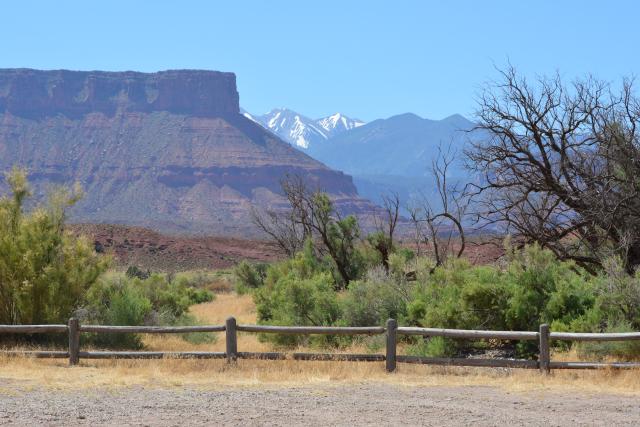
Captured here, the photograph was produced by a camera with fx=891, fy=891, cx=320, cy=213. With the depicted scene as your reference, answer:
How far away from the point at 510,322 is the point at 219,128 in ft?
612

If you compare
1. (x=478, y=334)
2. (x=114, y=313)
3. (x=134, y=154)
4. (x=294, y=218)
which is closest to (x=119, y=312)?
(x=114, y=313)

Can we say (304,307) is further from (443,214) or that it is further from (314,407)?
(314,407)

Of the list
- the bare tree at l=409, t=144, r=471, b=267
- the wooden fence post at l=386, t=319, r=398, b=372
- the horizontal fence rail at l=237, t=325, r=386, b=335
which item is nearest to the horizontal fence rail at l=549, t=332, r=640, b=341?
the wooden fence post at l=386, t=319, r=398, b=372

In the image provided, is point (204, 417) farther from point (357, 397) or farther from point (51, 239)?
point (51, 239)

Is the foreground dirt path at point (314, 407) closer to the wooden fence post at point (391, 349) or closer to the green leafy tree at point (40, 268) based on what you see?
the wooden fence post at point (391, 349)

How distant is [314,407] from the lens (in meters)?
10.4

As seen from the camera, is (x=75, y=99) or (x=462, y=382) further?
(x=75, y=99)

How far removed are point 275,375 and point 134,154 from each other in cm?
17039

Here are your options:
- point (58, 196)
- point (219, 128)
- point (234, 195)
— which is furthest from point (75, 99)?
point (58, 196)

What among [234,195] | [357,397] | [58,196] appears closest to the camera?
[357,397]

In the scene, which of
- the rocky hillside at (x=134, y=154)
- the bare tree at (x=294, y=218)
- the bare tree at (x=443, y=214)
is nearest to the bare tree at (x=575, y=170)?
the bare tree at (x=443, y=214)

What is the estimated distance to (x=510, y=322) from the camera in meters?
15.7

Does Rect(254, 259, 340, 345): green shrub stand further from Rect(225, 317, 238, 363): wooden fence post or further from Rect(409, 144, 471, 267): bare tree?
Rect(225, 317, 238, 363): wooden fence post

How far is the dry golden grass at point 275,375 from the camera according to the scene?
39.8 feet
